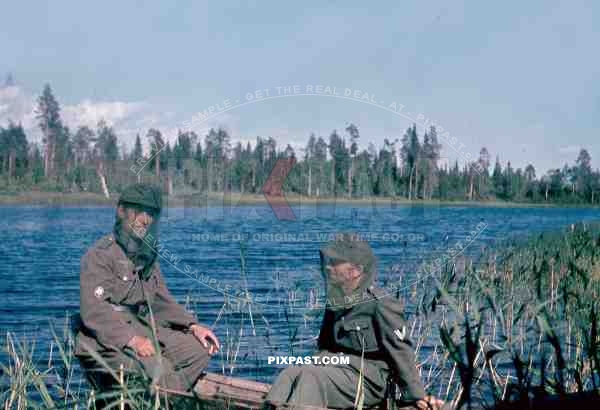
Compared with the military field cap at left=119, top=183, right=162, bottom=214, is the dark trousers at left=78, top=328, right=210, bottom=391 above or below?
below

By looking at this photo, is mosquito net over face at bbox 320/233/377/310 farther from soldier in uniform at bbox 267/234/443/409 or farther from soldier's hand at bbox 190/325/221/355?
soldier's hand at bbox 190/325/221/355

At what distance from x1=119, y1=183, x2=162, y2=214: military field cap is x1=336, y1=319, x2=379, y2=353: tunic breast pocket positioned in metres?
1.65

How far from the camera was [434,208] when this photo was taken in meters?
46.4

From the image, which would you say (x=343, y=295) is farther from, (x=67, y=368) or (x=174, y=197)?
(x=174, y=197)

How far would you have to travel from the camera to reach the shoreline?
35.6m

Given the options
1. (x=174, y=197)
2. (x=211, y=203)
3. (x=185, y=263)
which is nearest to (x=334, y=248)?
(x=185, y=263)

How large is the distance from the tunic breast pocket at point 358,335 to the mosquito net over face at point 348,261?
0.13m

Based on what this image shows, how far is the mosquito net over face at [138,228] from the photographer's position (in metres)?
5.31

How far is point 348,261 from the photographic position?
4848 mm

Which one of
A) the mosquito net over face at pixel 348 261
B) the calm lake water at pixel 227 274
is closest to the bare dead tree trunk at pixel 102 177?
the calm lake water at pixel 227 274

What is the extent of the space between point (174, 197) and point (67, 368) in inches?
1273

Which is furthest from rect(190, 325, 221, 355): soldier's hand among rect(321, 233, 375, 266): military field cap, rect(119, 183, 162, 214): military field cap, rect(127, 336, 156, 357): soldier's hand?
rect(321, 233, 375, 266): military field cap

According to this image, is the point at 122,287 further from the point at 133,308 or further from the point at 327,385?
the point at 327,385

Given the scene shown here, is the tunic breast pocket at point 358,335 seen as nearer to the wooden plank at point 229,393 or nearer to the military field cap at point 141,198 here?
the wooden plank at point 229,393
